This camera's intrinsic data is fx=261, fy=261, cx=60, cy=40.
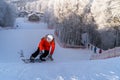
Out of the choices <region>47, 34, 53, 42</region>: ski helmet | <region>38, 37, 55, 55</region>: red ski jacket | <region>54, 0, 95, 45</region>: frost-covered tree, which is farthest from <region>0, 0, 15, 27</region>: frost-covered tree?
<region>47, 34, 53, 42</region>: ski helmet

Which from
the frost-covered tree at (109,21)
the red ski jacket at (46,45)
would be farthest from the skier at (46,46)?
the frost-covered tree at (109,21)

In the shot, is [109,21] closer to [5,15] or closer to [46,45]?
[5,15]

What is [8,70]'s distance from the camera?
7.49m

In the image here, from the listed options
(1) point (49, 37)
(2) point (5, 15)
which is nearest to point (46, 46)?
(1) point (49, 37)

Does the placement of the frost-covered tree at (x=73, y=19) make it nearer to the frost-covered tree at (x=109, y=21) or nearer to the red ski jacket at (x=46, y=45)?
the frost-covered tree at (x=109, y=21)

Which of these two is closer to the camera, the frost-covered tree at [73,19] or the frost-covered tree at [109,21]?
the frost-covered tree at [109,21]

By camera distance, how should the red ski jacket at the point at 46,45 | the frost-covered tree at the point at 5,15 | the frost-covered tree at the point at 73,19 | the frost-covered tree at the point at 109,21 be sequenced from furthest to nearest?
the frost-covered tree at the point at 5,15 < the frost-covered tree at the point at 73,19 < the frost-covered tree at the point at 109,21 < the red ski jacket at the point at 46,45

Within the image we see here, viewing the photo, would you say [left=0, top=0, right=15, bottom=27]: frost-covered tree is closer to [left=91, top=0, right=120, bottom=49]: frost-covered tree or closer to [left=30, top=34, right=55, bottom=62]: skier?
[left=91, top=0, right=120, bottom=49]: frost-covered tree

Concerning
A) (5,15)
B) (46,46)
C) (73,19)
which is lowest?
(46,46)

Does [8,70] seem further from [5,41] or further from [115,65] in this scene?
[5,41]

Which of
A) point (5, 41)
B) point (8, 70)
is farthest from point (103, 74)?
point (5, 41)

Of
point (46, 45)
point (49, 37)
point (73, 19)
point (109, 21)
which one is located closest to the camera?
point (49, 37)

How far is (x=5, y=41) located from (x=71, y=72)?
75.1 ft

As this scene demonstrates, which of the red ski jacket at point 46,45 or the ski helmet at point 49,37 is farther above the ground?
the ski helmet at point 49,37
